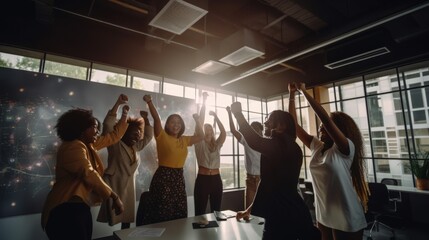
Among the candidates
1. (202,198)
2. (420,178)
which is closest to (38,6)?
(202,198)

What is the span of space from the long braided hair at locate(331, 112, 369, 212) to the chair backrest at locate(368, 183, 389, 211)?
2505 mm

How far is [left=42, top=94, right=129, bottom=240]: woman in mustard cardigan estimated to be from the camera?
130cm

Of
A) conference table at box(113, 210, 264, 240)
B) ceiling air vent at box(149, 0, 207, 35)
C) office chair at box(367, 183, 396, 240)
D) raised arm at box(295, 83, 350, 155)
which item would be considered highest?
ceiling air vent at box(149, 0, 207, 35)

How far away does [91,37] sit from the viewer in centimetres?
375

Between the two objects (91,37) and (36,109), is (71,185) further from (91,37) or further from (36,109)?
(91,37)

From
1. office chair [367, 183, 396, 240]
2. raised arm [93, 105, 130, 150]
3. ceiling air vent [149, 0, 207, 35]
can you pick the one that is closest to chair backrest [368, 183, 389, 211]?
office chair [367, 183, 396, 240]

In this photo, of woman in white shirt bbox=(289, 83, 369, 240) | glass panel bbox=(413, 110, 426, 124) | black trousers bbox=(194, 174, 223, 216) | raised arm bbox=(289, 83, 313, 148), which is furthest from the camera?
glass panel bbox=(413, 110, 426, 124)

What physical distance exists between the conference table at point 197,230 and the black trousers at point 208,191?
948 millimetres

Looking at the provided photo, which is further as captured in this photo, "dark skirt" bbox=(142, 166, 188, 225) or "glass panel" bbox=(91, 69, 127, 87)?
"glass panel" bbox=(91, 69, 127, 87)

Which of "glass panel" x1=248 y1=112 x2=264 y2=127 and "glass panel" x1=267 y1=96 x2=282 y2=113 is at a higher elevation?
Result: "glass panel" x1=267 y1=96 x2=282 y2=113

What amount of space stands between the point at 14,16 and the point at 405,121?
7.98m

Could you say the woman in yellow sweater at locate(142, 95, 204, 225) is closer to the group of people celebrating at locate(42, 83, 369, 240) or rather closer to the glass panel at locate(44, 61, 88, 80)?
the group of people celebrating at locate(42, 83, 369, 240)

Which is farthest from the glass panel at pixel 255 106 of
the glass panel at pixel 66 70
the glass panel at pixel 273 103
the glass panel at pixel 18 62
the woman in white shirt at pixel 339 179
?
the glass panel at pixel 18 62

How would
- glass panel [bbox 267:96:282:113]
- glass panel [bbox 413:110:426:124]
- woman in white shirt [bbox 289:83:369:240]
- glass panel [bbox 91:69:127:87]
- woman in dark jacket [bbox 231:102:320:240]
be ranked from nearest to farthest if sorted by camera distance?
1. woman in dark jacket [bbox 231:102:320:240]
2. woman in white shirt [bbox 289:83:369:240]
3. glass panel [bbox 91:69:127:87]
4. glass panel [bbox 267:96:282:113]
5. glass panel [bbox 413:110:426:124]
